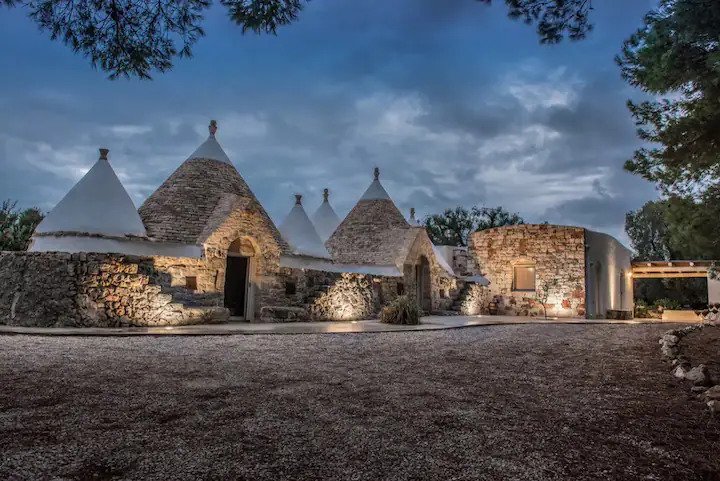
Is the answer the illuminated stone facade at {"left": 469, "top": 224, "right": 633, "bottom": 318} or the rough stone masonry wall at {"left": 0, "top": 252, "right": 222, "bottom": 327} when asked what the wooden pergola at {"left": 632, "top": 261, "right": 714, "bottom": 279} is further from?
the rough stone masonry wall at {"left": 0, "top": 252, "right": 222, "bottom": 327}

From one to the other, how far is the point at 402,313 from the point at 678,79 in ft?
27.5

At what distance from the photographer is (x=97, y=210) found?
472 inches

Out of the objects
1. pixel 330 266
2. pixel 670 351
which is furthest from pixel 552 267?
pixel 670 351

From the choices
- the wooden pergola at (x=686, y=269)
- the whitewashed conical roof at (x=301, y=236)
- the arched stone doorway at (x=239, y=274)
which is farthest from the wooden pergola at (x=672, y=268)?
the arched stone doorway at (x=239, y=274)

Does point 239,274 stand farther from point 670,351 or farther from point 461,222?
point 461,222

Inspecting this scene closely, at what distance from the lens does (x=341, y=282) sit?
47.1 ft

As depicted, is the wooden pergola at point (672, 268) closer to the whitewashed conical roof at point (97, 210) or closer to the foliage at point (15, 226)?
the whitewashed conical roof at point (97, 210)

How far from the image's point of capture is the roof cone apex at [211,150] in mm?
15523

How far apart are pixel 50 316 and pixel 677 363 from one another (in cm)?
1086

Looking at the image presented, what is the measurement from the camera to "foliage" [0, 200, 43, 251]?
15594 mm

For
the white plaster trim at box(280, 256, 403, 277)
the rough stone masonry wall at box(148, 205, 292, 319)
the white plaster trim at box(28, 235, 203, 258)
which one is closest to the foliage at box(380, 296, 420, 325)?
the rough stone masonry wall at box(148, 205, 292, 319)

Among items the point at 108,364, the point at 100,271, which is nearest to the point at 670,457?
the point at 108,364

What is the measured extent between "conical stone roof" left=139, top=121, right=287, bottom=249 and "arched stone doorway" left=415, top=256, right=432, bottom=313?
6.63m

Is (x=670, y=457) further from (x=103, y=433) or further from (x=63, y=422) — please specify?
(x=63, y=422)
